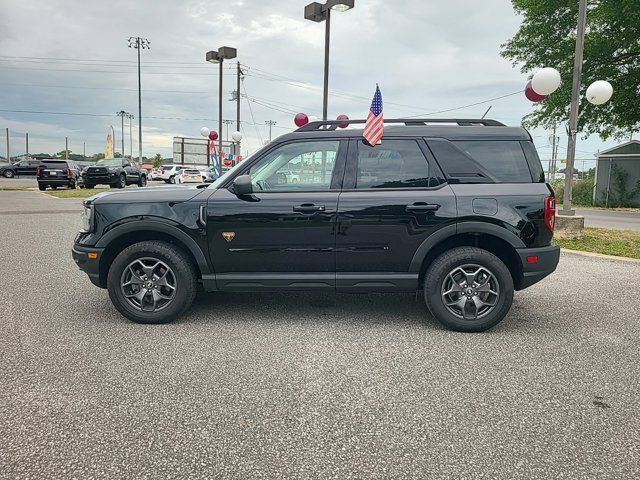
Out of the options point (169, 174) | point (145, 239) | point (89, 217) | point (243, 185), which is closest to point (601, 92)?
point (243, 185)

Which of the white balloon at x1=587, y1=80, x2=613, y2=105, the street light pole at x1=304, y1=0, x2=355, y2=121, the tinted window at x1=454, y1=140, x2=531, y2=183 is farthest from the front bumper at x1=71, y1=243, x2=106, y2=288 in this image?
the white balloon at x1=587, y1=80, x2=613, y2=105

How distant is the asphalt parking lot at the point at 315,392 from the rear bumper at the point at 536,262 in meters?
0.52

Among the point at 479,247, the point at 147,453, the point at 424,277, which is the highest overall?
the point at 479,247

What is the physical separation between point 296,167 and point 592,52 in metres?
19.5

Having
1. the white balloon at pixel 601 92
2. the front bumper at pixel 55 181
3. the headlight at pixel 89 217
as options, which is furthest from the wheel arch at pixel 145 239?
the front bumper at pixel 55 181

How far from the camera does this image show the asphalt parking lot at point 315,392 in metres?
2.41

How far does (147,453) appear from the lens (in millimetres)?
2449

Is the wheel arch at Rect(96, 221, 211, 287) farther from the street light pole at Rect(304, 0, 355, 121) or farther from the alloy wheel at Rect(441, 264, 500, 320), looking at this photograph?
the street light pole at Rect(304, 0, 355, 121)

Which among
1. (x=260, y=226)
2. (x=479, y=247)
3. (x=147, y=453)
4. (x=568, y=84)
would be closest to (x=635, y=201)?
(x=568, y=84)

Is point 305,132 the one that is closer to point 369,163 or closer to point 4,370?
point 369,163

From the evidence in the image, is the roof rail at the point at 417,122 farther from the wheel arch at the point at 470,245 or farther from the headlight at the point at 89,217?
the headlight at the point at 89,217

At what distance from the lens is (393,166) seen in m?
4.43

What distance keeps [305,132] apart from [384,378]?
236cm

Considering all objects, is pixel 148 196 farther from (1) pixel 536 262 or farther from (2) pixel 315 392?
(1) pixel 536 262
